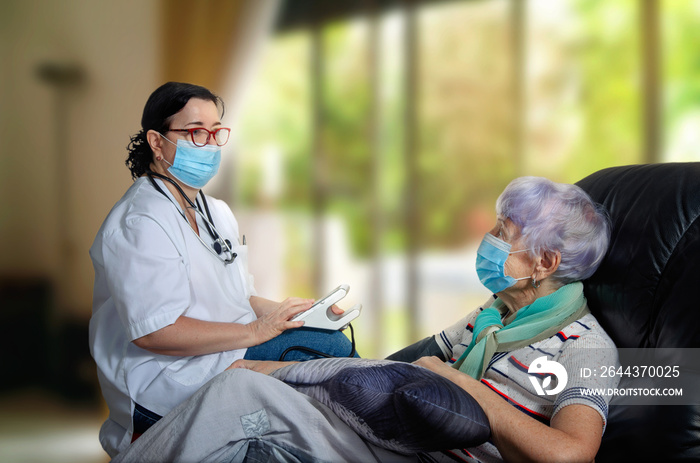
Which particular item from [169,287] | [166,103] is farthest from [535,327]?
[166,103]

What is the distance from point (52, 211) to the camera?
3.20 metres

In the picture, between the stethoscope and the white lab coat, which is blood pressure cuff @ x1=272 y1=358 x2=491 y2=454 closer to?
the white lab coat

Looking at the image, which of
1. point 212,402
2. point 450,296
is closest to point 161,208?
point 212,402

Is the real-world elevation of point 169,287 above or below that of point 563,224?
below

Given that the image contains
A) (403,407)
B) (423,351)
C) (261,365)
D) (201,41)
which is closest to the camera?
(403,407)

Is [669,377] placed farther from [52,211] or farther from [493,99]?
[52,211]

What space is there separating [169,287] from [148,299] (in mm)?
59

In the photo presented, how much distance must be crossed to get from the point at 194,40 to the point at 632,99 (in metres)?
2.57

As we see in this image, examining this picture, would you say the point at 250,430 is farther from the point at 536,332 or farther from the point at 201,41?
the point at 201,41

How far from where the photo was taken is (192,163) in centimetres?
165

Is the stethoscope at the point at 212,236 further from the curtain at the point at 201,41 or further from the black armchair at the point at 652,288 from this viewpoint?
the curtain at the point at 201,41

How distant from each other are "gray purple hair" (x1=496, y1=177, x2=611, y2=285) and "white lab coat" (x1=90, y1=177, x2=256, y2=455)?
836 millimetres

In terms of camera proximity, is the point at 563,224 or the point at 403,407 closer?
the point at 403,407

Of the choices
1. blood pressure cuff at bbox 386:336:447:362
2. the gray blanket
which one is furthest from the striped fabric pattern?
blood pressure cuff at bbox 386:336:447:362
